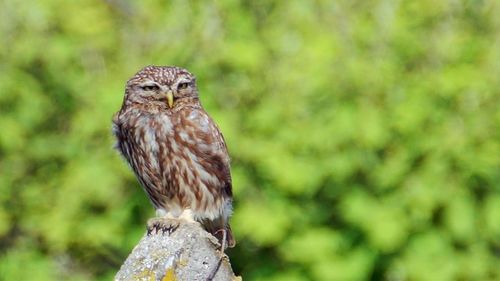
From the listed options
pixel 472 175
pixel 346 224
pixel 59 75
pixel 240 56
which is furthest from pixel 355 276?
pixel 59 75

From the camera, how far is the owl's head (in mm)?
5297

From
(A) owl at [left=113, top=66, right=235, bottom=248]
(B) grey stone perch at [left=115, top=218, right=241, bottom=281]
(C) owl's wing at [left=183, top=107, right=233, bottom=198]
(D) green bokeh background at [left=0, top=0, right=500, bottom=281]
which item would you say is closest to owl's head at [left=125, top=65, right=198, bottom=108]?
(A) owl at [left=113, top=66, right=235, bottom=248]

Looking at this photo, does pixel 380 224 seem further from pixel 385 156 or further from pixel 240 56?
pixel 240 56

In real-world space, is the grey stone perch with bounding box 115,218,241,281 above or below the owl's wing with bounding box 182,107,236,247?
below

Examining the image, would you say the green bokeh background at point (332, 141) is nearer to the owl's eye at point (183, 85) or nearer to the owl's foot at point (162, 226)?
the owl's eye at point (183, 85)

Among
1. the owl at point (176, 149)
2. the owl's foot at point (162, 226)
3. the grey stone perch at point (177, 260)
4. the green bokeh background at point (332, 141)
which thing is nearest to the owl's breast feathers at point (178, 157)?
the owl at point (176, 149)

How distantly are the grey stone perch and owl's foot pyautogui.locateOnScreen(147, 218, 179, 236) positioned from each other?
0.18 metres

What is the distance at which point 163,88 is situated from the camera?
530 centimetres

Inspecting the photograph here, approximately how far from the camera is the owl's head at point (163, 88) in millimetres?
5297

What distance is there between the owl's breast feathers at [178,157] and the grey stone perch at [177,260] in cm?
172

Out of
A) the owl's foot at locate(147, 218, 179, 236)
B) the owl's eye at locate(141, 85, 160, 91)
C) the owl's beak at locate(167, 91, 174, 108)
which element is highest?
the owl's eye at locate(141, 85, 160, 91)

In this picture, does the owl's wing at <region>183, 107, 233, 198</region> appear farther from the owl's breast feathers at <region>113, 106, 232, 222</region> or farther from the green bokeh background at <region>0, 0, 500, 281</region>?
the green bokeh background at <region>0, 0, 500, 281</region>

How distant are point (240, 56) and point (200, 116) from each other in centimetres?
243

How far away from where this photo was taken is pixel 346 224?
25.0 feet
